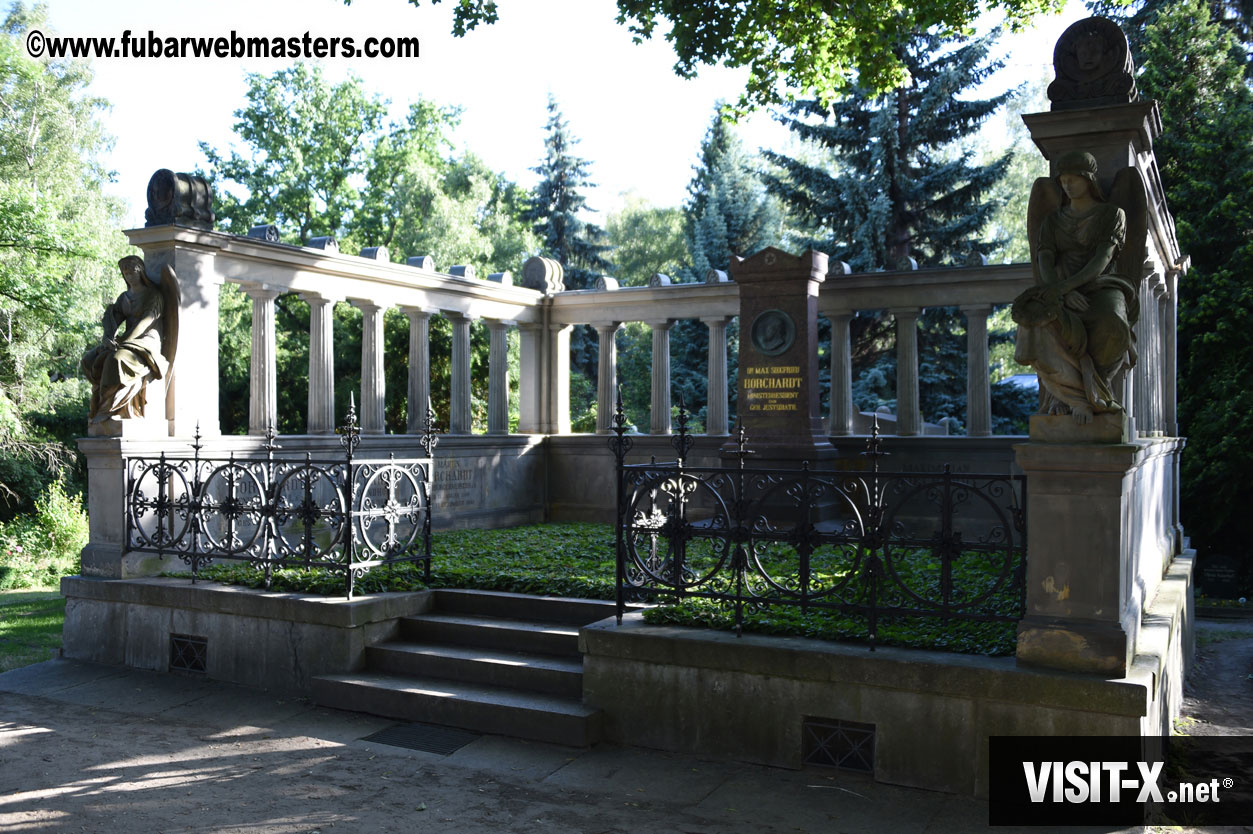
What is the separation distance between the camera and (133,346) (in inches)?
379

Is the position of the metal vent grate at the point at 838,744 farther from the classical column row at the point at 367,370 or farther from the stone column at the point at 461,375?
the stone column at the point at 461,375

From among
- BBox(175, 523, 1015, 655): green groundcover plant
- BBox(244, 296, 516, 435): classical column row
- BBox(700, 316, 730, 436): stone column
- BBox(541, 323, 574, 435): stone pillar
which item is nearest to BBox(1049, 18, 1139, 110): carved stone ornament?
BBox(175, 523, 1015, 655): green groundcover plant

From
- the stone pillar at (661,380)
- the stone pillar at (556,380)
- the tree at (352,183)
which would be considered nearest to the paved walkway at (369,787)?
the stone pillar at (661,380)

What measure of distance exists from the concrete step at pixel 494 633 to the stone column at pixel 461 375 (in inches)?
293

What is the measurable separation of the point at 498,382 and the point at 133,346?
293 inches

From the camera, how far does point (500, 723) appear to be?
22.7 feet

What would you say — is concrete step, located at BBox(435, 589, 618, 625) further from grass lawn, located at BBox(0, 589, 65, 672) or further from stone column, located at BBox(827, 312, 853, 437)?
stone column, located at BBox(827, 312, 853, 437)

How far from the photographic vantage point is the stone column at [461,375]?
15.7 metres

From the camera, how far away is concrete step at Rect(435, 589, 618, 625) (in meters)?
8.02

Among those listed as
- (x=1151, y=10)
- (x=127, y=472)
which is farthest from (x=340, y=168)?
(x=127, y=472)

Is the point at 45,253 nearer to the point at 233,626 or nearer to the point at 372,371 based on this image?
the point at 372,371

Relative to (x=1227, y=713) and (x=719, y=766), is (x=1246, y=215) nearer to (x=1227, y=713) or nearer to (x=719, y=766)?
(x=1227, y=713)

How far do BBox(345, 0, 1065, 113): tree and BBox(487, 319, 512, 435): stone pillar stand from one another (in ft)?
19.1

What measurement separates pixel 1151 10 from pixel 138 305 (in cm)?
2078
